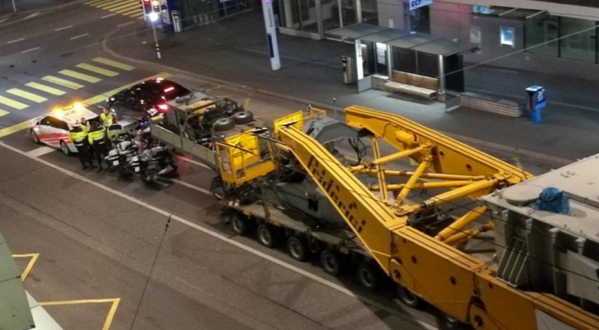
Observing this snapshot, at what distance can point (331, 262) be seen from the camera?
21172 millimetres

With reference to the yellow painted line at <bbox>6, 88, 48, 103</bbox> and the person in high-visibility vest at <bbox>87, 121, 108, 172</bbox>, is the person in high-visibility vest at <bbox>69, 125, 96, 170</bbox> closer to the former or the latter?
the person in high-visibility vest at <bbox>87, 121, 108, 172</bbox>

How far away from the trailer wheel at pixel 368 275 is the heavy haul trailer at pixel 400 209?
358 millimetres

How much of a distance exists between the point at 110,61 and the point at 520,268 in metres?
31.2

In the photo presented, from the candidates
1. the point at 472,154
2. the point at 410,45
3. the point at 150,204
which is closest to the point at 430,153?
the point at 472,154

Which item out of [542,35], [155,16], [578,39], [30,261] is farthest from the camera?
[155,16]

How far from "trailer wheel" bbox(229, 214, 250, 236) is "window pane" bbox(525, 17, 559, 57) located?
15658 mm

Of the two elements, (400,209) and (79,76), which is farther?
(79,76)

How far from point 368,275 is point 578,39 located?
1672 centimetres

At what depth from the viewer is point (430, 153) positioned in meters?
21.4

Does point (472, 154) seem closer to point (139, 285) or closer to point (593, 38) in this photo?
point (139, 285)

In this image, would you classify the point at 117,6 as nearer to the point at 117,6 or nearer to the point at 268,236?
the point at 117,6

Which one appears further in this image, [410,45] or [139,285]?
[410,45]

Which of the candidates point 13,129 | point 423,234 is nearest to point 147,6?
point 13,129

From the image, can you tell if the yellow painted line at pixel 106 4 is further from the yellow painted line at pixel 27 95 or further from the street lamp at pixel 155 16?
the yellow painted line at pixel 27 95
